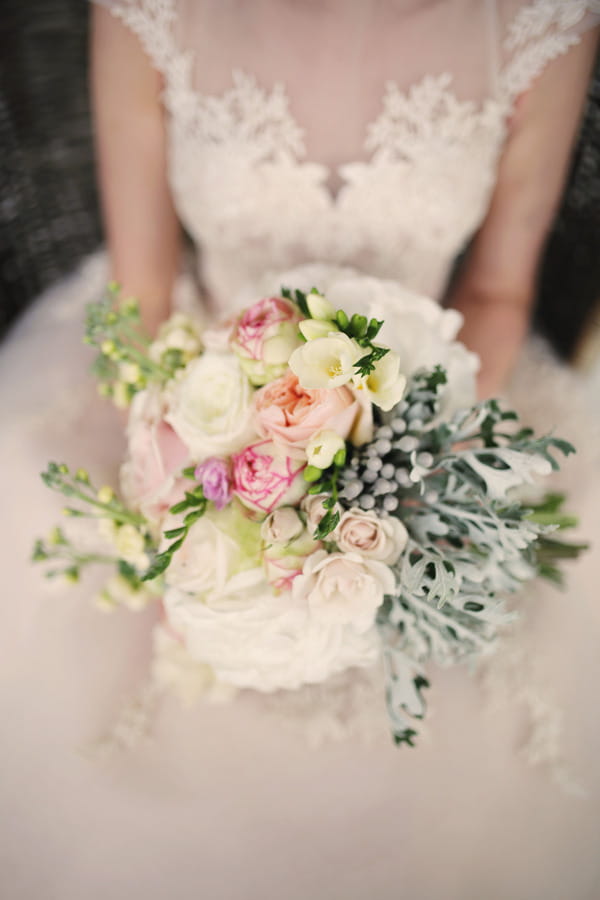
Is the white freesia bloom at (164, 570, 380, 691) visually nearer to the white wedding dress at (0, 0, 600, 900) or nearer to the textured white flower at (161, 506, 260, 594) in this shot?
the textured white flower at (161, 506, 260, 594)

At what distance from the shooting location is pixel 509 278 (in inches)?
40.3

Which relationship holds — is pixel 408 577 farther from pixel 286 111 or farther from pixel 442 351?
pixel 286 111

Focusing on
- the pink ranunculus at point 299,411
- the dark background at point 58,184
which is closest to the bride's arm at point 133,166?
the dark background at point 58,184

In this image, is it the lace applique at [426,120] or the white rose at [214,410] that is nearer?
the white rose at [214,410]

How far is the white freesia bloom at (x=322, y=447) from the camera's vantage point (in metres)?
0.46

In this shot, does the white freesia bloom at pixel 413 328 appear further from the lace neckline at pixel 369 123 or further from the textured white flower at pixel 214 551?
the lace neckline at pixel 369 123

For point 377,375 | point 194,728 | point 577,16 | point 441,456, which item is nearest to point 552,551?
point 441,456

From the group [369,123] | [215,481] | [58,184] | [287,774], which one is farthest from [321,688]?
[58,184]

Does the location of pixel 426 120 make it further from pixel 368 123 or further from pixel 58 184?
pixel 58 184

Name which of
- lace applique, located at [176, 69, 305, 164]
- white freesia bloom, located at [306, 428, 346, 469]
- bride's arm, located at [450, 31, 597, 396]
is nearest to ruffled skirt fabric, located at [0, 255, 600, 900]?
bride's arm, located at [450, 31, 597, 396]

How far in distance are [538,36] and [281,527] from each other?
75cm

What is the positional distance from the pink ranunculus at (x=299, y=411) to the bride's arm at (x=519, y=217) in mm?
555

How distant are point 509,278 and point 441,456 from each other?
0.61 metres

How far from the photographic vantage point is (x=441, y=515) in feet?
1.80
